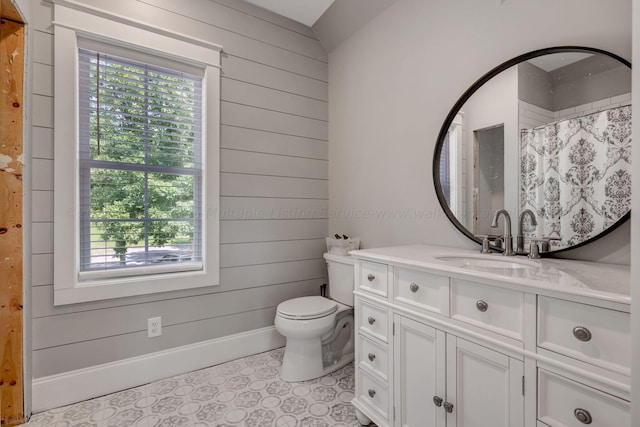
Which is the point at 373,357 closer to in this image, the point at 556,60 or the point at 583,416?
the point at 583,416

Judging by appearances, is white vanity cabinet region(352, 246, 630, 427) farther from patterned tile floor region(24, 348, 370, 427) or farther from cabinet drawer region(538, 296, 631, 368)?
patterned tile floor region(24, 348, 370, 427)

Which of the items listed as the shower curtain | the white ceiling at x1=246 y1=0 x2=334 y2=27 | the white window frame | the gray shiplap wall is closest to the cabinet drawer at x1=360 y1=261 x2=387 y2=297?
the shower curtain

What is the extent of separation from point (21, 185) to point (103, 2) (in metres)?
1.20

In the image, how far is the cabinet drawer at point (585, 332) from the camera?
78 centimetres

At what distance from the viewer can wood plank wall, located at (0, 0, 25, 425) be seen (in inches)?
61.9

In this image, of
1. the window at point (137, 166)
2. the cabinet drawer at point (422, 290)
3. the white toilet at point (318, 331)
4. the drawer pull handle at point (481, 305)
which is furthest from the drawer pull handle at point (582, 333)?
the window at point (137, 166)

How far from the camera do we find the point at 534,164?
57.1 inches

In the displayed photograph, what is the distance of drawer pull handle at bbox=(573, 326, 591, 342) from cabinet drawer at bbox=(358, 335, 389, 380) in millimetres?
801

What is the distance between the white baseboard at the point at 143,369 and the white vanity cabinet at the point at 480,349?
1074mm

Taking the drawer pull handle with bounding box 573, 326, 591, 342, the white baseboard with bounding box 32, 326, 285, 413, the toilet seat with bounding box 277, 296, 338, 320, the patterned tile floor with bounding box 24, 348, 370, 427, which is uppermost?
the drawer pull handle with bounding box 573, 326, 591, 342

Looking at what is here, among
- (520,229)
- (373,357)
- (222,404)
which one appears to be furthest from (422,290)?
(222,404)

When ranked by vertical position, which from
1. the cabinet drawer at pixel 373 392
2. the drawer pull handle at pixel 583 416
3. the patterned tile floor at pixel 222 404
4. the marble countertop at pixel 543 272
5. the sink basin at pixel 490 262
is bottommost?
the patterned tile floor at pixel 222 404

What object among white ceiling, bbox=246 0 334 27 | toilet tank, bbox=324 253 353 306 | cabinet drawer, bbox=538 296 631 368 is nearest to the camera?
cabinet drawer, bbox=538 296 631 368

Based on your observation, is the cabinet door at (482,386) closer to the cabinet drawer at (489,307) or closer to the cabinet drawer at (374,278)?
the cabinet drawer at (489,307)
